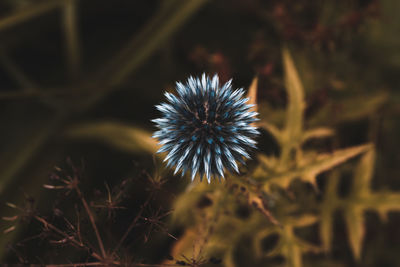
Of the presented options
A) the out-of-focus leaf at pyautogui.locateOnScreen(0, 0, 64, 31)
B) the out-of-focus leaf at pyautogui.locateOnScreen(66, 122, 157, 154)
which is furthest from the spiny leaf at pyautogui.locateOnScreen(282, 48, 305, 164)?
the out-of-focus leaf at pyautogui.locateOnScreen(0, 0, 64, 31)

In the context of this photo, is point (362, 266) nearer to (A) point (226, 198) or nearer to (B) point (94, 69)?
(A) point (226, 198)

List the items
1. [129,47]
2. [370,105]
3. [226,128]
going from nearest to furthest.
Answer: [226,128]
[370,105]
[129,47]

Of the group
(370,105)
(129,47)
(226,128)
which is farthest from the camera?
(129,47)

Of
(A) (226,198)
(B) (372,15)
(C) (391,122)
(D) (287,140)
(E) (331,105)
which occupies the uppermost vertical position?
(B) (372,15)

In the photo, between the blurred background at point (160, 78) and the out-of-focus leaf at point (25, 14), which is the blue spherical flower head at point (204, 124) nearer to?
the blurred background at point (160, 78)

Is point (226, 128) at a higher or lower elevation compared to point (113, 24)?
lower

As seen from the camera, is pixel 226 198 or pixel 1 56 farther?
pixel 1 56

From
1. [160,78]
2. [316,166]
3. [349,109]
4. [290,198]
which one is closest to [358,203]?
[290,198]

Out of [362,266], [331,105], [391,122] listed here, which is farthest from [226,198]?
[391,122]
